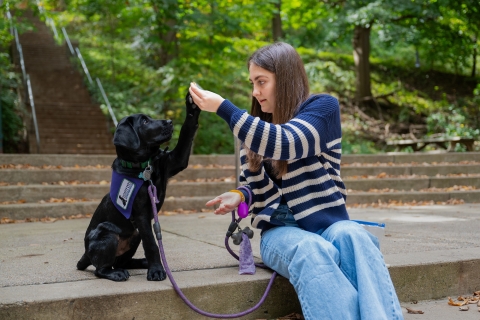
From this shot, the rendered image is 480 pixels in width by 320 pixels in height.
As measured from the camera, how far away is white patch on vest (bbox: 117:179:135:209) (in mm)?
2857

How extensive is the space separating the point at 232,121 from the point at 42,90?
14.5 m

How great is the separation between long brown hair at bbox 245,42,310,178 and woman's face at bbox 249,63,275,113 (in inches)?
0.9

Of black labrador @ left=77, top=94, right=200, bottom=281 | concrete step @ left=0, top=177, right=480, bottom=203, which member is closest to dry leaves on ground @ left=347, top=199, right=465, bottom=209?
concrete step @ left=0, top=177, right=480, bottom=203

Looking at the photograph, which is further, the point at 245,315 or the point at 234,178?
the point at 234,178

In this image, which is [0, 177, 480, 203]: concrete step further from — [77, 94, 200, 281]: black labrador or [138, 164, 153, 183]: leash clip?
[138, 164, 153, 183]: leash clip

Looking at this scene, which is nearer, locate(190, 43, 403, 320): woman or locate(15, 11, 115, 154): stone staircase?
locate(190, 43, 403, 320): woman

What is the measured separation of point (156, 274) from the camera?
2.87m

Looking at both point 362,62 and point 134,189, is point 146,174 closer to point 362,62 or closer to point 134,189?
point 134,189

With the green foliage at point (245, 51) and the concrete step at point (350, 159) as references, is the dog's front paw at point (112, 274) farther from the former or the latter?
the green foliage at point (245, 51)

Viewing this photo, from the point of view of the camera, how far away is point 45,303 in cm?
246

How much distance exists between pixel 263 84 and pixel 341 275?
117cm

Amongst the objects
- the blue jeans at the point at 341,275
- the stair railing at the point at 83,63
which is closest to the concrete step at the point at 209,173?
the stair railing at the point at 83,63

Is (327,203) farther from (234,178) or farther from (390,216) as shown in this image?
(234,178)

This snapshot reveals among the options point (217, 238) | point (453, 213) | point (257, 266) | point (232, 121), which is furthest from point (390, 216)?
point (232, 121)
